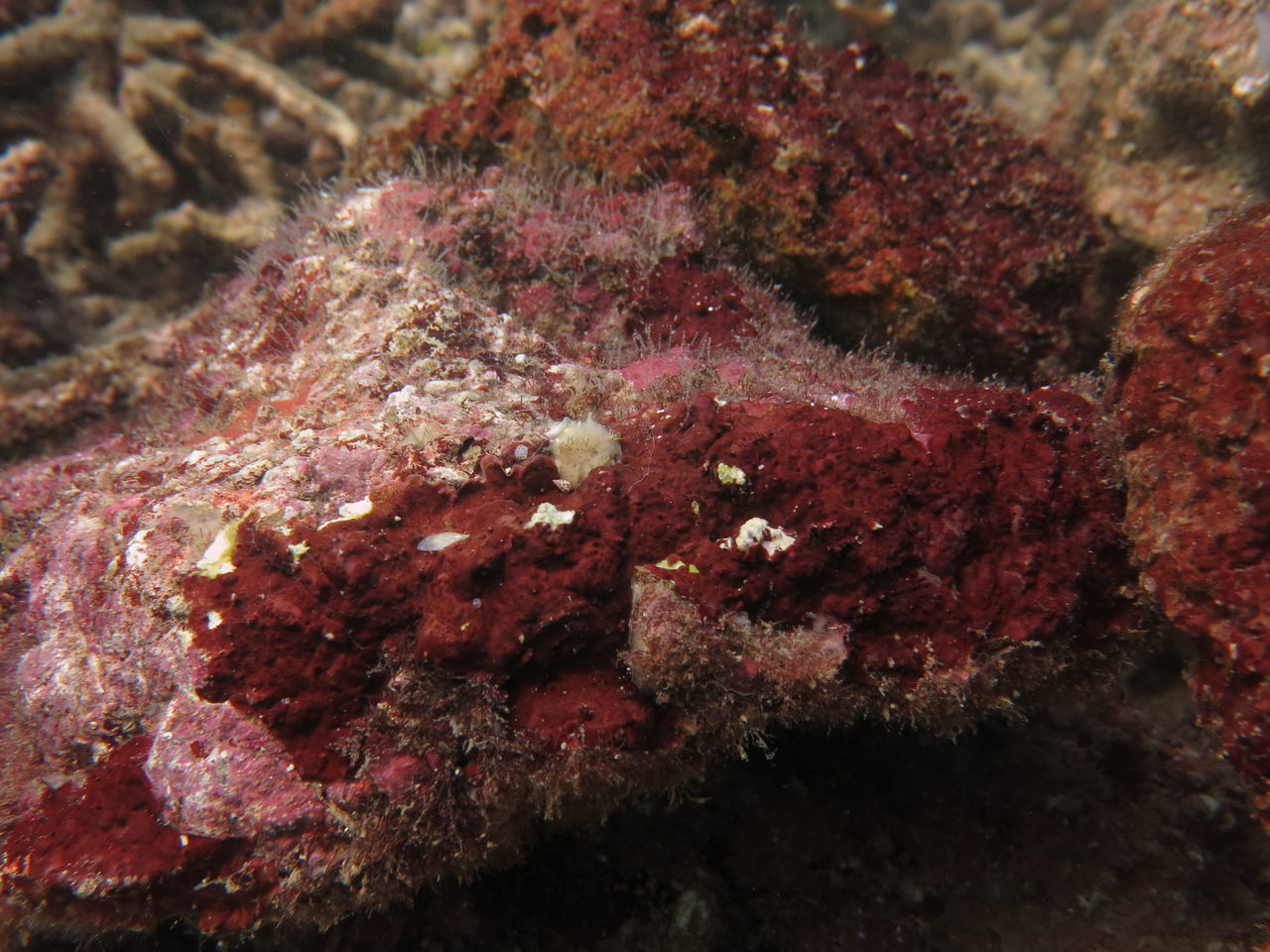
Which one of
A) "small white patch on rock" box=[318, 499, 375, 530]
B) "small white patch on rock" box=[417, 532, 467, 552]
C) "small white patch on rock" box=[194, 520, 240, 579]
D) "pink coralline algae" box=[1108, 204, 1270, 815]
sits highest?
"pink coralline algae" box=[1108, 204, 1270, 815]

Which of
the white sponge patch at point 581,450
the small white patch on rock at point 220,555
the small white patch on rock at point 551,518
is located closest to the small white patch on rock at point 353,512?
the small white patch on rock at point 220,555

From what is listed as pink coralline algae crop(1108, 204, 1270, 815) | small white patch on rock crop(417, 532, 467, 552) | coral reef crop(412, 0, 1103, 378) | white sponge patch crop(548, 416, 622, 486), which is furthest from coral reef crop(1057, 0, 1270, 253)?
small white patch on rock crop(417, 532, 467, 552)

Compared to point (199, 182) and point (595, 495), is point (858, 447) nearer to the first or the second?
point (595, 495)

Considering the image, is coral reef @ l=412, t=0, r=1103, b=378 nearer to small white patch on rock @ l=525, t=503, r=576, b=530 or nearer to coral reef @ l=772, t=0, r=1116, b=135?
coral reef @ l=772, t=0, r=1116, b=135

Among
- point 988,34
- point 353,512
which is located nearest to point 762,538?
point 353,512

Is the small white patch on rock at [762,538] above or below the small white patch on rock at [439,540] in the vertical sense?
above

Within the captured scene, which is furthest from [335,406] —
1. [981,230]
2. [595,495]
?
[981,230]

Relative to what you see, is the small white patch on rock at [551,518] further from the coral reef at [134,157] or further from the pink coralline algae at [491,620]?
the coral reef at [134,157]
